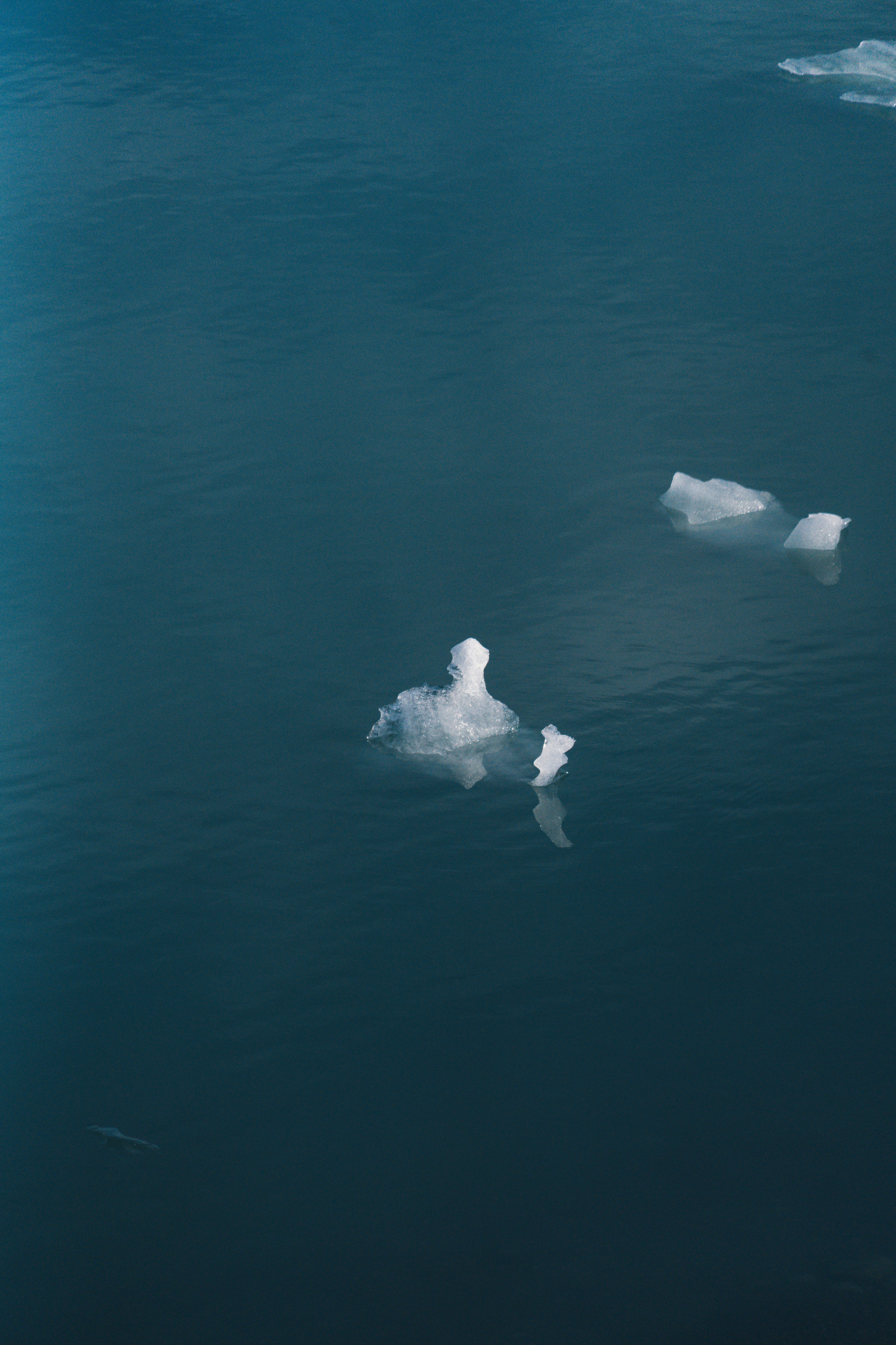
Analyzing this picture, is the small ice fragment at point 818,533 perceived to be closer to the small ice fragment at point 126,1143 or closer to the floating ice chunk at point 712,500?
the floating ice chunk at point 712,500

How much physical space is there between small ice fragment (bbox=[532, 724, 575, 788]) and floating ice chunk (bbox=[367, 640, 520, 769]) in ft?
3.13

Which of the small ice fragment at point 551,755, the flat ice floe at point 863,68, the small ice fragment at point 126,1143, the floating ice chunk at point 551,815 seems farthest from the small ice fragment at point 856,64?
the small ice fragment at point 126,1143

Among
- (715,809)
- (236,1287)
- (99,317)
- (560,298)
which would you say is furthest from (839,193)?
(236,1287)

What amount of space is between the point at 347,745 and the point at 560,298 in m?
12.8

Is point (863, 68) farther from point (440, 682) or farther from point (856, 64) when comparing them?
point (440, 682)

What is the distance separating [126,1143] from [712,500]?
13120 millimetres

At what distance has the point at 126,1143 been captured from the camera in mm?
14766

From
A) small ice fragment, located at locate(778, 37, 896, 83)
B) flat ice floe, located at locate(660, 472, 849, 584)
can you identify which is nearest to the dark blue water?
flat ice floe, located at locate(660, 472, 849, 584)

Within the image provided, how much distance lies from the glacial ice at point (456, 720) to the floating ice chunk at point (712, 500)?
5291mm

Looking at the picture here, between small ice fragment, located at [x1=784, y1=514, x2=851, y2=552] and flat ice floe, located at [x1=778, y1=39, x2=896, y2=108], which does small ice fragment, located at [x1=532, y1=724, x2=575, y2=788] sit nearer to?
small ice fragment, located at [x1=784, y1=514, x2=851, y2=552]

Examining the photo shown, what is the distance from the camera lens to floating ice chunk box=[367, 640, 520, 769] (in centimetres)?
1892

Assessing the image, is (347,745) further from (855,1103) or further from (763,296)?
(763,296)

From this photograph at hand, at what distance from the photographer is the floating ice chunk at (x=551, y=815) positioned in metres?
17.5

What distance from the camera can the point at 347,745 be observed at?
1923 cm
